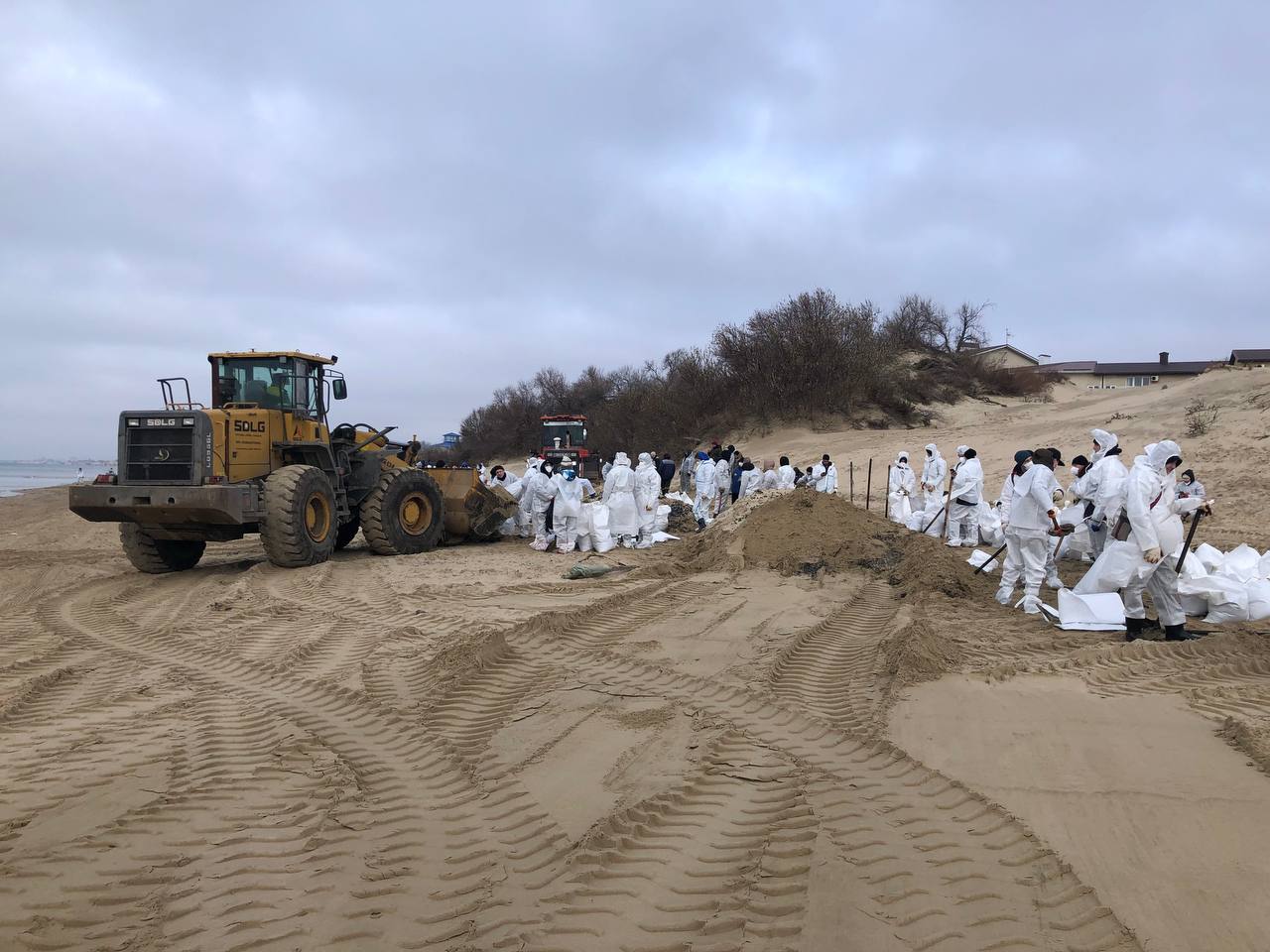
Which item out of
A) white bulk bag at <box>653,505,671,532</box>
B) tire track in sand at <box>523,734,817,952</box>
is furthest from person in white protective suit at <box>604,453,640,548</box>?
tire track in sand at <box>523,734,817,952</box>

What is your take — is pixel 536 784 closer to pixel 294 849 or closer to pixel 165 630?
pixel 294 849

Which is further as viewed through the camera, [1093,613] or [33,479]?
[33,479]

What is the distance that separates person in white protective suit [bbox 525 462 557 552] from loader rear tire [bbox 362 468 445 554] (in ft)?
4.99

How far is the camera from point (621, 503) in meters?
14.0

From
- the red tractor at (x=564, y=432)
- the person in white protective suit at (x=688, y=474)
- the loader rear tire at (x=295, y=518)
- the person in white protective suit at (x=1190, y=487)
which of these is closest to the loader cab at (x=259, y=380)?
the loader rear tire at (x=295, y=518)

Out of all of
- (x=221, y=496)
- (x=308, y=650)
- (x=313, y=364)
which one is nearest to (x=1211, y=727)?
(x=308, y=650)

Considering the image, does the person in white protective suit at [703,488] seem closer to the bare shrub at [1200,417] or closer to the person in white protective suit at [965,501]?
the person in white protective suit at [965,501]

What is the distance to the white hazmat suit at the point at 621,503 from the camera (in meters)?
13.9

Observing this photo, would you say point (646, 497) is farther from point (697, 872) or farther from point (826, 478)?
point (697, 872)

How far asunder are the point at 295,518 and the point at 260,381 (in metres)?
2.27

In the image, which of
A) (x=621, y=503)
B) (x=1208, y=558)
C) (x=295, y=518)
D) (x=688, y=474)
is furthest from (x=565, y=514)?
(x=688, y=474)

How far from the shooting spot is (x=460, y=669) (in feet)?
19.2

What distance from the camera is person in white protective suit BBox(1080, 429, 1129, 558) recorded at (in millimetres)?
Answer: 8414

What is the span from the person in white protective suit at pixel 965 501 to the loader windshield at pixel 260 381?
9714 millimetres
